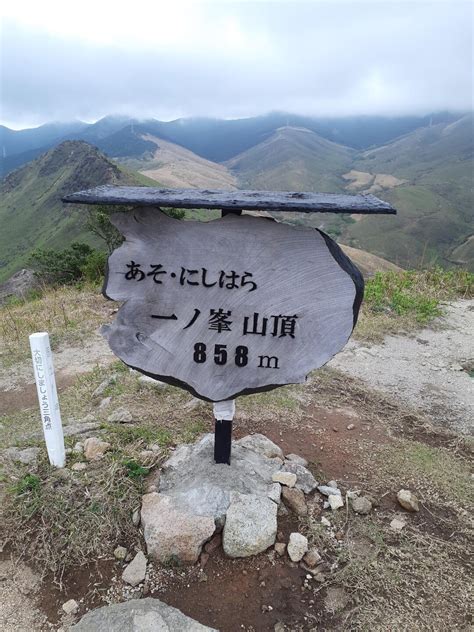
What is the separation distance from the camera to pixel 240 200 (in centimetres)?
258

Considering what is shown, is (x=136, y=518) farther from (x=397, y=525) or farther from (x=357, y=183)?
(x=357, y=183)

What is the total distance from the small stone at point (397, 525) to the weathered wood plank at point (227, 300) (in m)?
1.33

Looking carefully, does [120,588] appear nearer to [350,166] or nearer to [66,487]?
[66,487]

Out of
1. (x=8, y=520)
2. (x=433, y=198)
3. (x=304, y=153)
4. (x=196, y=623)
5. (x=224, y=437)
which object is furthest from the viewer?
(x=304, y=153)

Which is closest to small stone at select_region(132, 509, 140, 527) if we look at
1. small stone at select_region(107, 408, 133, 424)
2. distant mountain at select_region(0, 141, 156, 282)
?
small stone at select_region(107, 408, 133, 424)

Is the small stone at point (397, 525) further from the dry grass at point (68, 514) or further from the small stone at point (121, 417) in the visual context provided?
the small stone at point (121, 417)

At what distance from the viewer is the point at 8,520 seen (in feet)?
10.2

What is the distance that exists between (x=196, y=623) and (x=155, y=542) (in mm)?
602

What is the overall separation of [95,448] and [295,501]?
166 cm

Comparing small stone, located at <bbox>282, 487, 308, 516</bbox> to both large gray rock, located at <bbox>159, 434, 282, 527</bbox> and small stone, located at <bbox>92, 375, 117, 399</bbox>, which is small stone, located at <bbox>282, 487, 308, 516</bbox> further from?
small stone, located at <bbox>92, 375, 117, 399</bbox>

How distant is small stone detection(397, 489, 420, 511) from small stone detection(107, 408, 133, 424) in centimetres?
254

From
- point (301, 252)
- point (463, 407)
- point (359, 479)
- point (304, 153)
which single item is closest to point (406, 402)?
point (463, 407)

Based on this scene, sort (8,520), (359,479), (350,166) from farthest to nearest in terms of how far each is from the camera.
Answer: (350,166) → (359,479) → (8,520)

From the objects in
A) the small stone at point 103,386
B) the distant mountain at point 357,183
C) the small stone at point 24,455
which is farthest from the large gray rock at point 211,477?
the distant mountain at point 357,183
